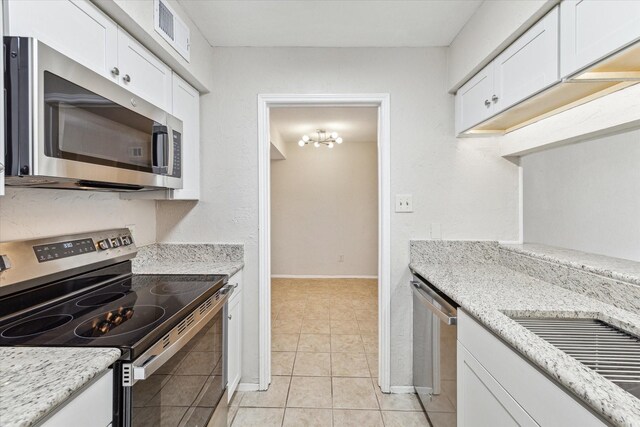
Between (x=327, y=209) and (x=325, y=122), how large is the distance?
1744mm

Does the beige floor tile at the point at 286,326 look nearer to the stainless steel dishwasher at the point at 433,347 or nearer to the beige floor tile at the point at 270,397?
the beige floor tile at the point at 270,397

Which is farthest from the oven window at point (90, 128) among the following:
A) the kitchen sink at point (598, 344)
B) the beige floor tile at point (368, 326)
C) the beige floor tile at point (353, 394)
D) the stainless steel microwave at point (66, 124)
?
the beige floor tile at point (368, 326)

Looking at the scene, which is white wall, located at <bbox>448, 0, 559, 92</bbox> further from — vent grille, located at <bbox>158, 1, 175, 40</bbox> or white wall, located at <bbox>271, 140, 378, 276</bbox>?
white wall, located at <bbox>271, 140, 378, 276</bbox>

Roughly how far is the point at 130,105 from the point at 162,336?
0.91 meters

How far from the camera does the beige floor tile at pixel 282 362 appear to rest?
257 cm

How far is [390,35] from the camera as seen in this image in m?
2.13

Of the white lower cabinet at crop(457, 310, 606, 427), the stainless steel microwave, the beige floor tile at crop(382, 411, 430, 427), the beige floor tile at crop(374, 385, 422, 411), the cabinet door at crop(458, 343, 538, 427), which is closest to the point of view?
the white lower cabinet at crop(457, 310, 606, 427)

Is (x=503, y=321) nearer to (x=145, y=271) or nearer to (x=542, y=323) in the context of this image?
(x=542, y=323)

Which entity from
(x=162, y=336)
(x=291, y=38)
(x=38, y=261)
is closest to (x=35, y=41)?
(x=38, y=261)

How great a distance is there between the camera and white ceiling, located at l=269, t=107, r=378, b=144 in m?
3.96

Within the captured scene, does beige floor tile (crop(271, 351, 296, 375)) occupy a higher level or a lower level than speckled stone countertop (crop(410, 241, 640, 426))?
lower

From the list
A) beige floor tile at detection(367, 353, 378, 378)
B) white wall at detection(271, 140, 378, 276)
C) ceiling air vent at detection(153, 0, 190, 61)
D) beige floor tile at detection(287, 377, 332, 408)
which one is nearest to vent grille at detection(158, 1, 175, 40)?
ceiling air vent at detection(153, 0, 190, 61)

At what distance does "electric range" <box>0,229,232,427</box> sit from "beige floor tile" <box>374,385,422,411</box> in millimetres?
991

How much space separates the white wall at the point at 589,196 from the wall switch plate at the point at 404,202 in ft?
2.40
